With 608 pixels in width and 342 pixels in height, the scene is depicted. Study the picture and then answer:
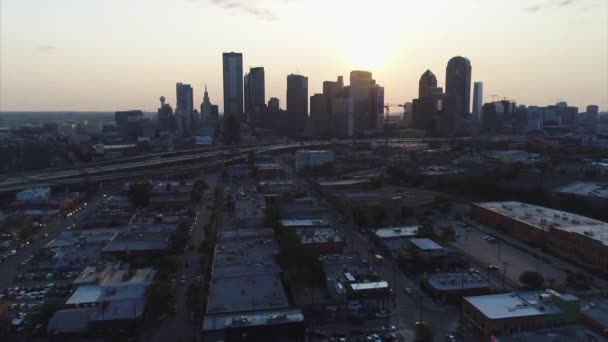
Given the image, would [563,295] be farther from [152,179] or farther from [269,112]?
[269,112]

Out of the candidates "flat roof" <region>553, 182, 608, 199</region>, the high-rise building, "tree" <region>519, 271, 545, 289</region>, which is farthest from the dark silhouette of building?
"tree" <region>519, 271, 545, 289</region>

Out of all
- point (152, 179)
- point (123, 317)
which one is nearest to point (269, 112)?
point (152, 179)

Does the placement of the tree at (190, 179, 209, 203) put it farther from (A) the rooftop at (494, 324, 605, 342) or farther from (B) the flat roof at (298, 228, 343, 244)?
(A) the rooftop at (494, 324, 605, 342)

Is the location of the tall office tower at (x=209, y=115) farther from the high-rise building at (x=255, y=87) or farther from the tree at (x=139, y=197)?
the tree at (x=139, y=197)

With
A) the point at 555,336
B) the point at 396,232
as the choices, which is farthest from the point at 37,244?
the point at 555,336

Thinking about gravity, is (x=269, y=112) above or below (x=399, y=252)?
above

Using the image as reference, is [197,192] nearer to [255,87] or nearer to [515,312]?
[515,312]
